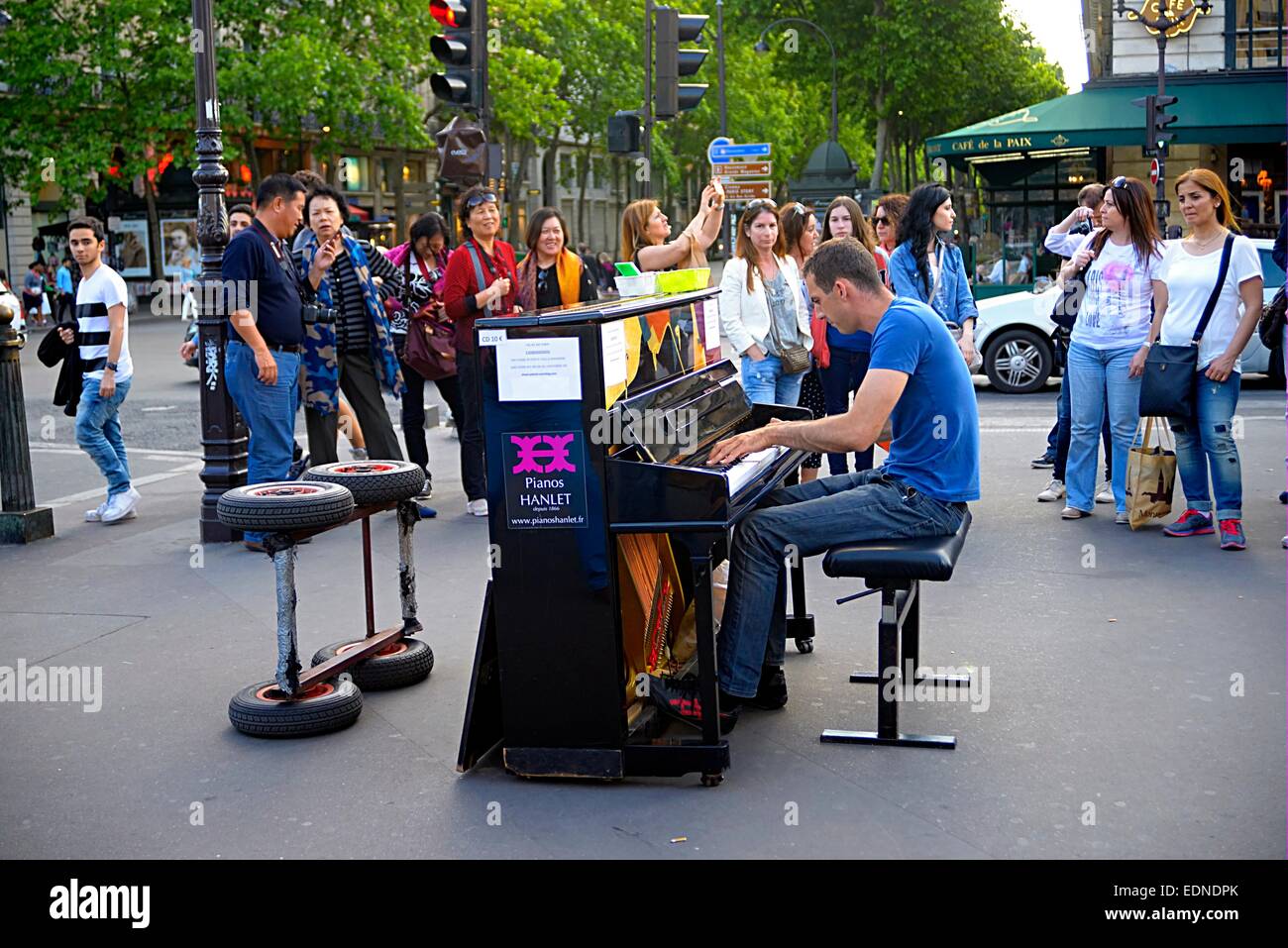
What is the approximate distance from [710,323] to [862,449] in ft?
3.56

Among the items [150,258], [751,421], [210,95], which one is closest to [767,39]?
[150,258]

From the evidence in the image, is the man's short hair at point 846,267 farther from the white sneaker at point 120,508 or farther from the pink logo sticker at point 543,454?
the white sneaker at point 120,508

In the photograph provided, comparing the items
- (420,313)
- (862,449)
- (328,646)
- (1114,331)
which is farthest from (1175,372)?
(420,313)

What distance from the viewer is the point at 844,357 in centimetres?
910

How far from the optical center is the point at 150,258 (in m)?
44.7

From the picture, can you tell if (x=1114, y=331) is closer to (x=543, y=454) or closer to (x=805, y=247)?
(x=805, y=247)

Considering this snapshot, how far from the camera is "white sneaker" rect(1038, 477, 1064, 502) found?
9609 mm

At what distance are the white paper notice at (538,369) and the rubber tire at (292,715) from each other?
150cm

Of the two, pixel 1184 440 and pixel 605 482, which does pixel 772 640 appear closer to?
pixel 605 482

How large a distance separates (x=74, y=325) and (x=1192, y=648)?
7.15m

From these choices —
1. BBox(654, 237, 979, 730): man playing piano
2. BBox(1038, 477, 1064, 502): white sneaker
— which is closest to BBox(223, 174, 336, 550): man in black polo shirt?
BBox(654, 237, 979, 730): man playing piano

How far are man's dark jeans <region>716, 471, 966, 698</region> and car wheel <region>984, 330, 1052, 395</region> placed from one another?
36.8 ft

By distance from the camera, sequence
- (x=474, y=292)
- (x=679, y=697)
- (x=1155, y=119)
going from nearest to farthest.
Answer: (x=679, y=697), (x=474, y=292), (x=1155, y=119)

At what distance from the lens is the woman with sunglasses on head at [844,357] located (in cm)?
905
